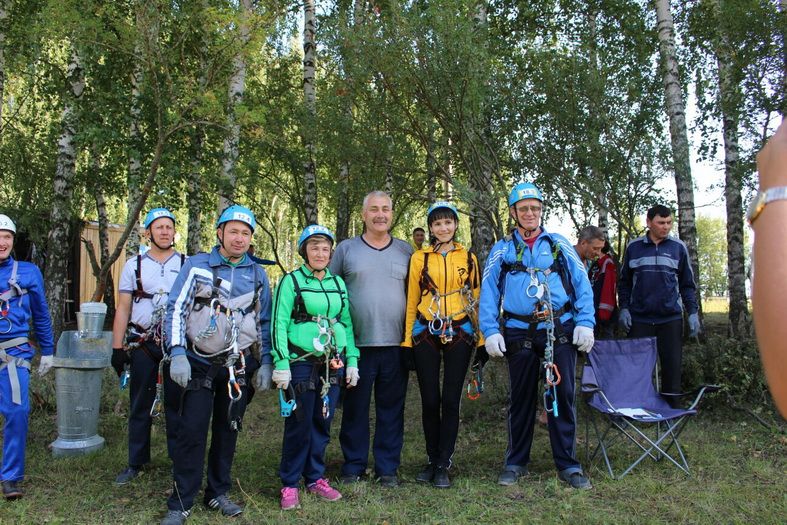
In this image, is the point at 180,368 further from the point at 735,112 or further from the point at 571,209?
the point at 735,112

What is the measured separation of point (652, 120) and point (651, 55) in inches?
61.0

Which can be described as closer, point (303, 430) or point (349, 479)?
point (303, 430)

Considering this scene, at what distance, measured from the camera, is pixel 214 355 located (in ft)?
14.2

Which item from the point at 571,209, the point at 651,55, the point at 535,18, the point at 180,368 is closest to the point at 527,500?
the point at 180,368

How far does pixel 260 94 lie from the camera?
13.8 m

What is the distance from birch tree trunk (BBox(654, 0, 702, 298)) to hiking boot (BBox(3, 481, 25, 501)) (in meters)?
8.21

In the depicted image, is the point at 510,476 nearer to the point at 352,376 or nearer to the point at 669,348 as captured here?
the point at 352,376

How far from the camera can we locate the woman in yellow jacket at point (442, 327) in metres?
5.04

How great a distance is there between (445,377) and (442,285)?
2.53 ft

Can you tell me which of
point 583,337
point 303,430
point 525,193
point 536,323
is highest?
point 525,193

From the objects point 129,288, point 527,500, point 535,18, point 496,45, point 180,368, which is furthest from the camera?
point 535,18

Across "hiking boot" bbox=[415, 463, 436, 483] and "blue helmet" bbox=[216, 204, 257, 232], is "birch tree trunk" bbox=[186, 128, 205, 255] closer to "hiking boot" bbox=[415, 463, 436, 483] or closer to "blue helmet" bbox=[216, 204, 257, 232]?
"blue helmet" bbox=[216, 204, 257, 232]

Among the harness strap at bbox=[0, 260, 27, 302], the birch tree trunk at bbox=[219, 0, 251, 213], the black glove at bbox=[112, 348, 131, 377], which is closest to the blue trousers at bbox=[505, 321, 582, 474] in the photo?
the black glove at bbox=[112, 348, 131, 377]

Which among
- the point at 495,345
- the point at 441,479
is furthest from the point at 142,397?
the point at 495,345
